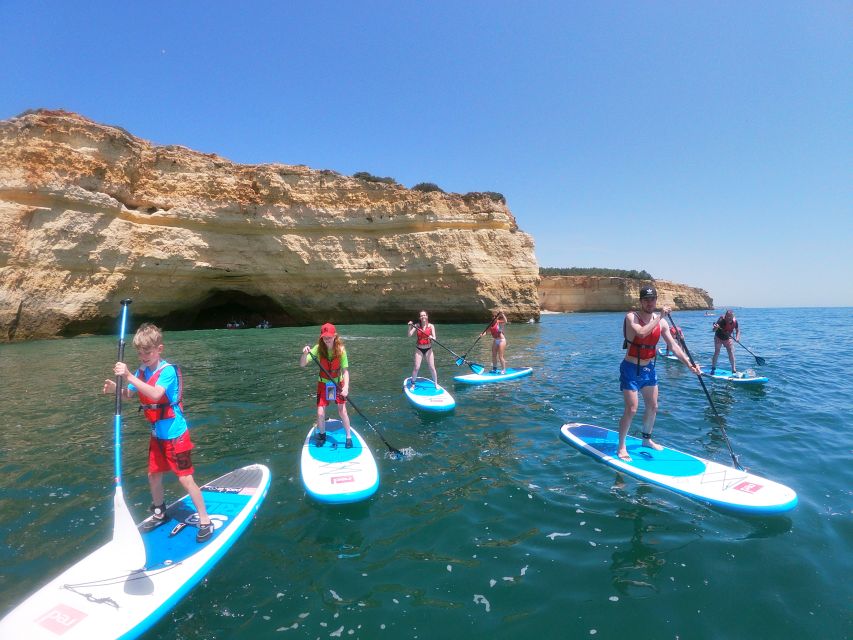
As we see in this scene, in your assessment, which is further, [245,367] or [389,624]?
[245,367]

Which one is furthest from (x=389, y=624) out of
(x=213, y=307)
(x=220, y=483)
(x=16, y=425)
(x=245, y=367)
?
(x=213, y=307)

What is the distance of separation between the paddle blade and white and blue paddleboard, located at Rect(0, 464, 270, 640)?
0.03 metres

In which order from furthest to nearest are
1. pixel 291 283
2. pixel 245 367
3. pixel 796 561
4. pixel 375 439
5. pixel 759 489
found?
1. pixel 291 283
2. pixel 245 367
3. pixel 375 439
4. pixel 759 489
5. pixel 796 561

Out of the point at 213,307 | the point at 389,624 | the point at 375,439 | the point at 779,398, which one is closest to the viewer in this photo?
→ the point at 389,624

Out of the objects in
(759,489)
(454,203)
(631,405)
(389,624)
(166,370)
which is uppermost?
(454,203)

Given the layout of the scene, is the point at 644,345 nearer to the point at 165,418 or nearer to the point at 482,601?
the point at 482,601

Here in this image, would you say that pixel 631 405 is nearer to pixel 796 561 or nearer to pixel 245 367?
pixel 796 561

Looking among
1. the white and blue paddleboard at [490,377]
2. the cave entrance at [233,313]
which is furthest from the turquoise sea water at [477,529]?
the cave entrance at [233,313]

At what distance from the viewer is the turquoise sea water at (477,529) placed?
10.5ft

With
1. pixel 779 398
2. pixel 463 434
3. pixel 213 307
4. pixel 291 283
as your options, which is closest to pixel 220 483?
pixel 463 434

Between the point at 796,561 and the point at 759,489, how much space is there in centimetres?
104

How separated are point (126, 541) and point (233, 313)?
34831 mm

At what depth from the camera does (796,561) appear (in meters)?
3.83

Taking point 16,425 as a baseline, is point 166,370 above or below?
above
